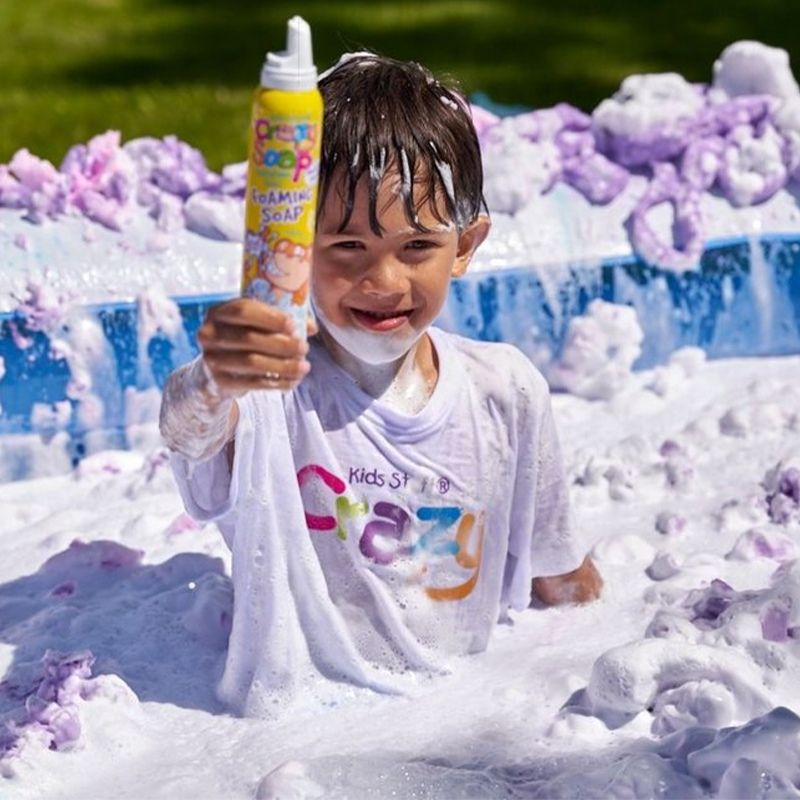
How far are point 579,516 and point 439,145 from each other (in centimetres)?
108

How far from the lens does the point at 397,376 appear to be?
303 centimetres

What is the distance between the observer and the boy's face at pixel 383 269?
2834mm

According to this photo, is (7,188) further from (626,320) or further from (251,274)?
(251,274)

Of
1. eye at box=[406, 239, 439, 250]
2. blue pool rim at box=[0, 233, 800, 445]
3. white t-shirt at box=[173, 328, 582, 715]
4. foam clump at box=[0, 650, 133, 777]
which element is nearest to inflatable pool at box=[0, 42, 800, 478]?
blue pool rim at box=[0, 233, 800, 445]

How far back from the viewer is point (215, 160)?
5711 millimetres

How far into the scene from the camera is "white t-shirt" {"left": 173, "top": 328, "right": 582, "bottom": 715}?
9.64 feet

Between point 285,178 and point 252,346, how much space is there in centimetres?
22

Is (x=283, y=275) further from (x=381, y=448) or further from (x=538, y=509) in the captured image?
(x=538, y=509)

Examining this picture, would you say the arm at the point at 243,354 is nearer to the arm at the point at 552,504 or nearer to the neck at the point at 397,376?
the neck at the point at 397,376

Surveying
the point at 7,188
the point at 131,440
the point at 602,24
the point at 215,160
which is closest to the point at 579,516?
the point at 131,440

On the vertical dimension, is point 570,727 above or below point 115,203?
below

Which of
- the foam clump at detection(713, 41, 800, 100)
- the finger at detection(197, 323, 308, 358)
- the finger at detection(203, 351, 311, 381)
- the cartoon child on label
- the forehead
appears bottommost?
the finger at detection(203, 351, 311, 381)

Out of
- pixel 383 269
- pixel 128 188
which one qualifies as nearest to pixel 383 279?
pixel 383 269

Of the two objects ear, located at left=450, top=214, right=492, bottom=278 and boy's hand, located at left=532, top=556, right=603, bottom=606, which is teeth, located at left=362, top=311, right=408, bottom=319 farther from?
boy's hand, located at left=532, top=556, right=603, bottom=606
